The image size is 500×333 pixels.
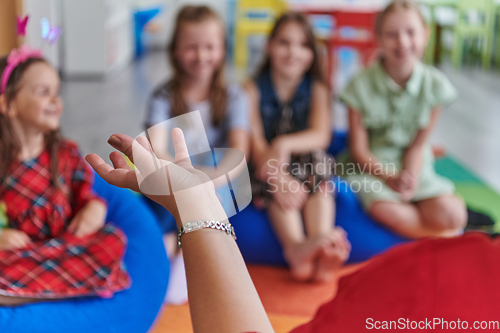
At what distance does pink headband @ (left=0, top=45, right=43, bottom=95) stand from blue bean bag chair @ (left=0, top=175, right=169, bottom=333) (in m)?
0.18

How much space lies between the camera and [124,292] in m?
0.79

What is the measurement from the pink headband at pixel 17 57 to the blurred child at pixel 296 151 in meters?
0.60

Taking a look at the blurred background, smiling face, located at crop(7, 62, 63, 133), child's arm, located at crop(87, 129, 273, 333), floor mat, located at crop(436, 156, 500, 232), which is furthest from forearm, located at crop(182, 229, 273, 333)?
floor mat, located at crop(436, 156, 500, 232)

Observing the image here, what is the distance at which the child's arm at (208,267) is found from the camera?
0.27m

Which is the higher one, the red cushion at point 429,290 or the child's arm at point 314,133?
the red cushion at point 429,290

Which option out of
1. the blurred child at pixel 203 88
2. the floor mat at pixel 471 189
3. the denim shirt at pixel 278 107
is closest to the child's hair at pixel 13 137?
the blurred child at pixel 203 88

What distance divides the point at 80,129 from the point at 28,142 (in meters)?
0.99

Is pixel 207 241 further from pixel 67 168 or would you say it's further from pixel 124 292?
pixel 67 168

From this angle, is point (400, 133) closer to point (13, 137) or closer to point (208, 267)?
point (13, 137)

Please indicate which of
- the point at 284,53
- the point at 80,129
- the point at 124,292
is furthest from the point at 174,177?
the point at 80,129

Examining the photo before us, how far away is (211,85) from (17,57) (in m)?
0.66

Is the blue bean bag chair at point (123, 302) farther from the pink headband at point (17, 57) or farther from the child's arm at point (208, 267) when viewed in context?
the child's arm at point (208, 267)

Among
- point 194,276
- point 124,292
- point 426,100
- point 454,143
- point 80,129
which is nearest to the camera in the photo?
point 194,276

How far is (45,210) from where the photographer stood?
85 centimetres
